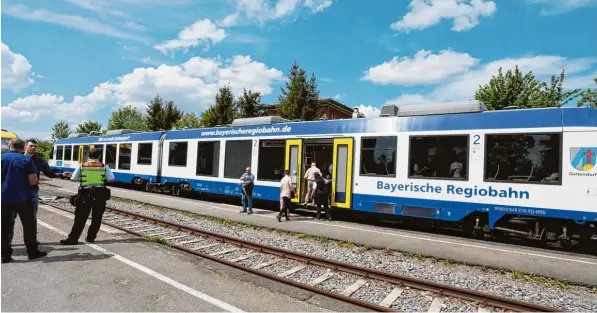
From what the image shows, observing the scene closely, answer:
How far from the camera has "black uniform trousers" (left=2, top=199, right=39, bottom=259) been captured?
18.9 feet

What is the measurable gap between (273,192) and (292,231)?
3.59 metres

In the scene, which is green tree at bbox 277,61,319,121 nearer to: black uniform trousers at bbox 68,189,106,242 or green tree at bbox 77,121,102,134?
black uniform trousers at bbox 68,189,106,242

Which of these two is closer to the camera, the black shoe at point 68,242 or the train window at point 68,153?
the black shoe at point 68,242

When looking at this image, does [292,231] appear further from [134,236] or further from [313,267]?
[134,236]

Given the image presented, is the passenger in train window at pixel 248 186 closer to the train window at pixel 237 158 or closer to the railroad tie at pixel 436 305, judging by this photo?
the train window at pixel 237 158

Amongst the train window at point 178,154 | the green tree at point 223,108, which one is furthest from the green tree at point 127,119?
the train window at point 178,154

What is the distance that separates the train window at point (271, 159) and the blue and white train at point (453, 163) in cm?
4

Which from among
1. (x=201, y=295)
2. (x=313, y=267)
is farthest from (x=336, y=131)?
(x=201, y=295)

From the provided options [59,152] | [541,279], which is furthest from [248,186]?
[59,152]

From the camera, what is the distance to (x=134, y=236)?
27.3ft


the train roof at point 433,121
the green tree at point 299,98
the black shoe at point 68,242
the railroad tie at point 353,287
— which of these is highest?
the green tree at point 299,98

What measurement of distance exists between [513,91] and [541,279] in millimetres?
23994

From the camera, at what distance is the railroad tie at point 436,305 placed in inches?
186

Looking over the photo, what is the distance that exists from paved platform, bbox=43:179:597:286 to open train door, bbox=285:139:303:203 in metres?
1.00
